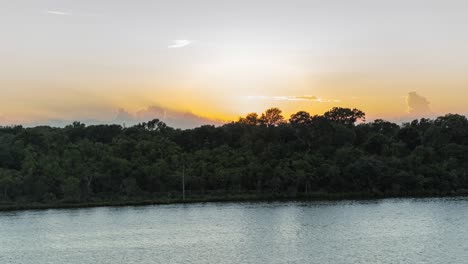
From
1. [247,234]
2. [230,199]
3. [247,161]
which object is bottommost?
[247,234]

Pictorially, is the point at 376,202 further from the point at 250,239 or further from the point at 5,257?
the point at 5,257

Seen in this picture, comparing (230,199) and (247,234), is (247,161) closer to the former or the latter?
(230,199)

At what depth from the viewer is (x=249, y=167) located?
104 m

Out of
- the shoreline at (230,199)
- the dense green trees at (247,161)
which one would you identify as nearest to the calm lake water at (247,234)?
the shoreline at (230,199)

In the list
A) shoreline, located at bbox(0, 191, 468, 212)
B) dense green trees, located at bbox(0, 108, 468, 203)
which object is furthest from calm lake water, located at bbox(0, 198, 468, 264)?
dense green trees, located at bbox(0, 108, 468, 203)

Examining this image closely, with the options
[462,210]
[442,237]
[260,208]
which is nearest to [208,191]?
[260,208]

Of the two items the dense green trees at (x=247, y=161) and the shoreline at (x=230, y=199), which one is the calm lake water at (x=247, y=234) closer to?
the shoreline at (x=230, y=199)

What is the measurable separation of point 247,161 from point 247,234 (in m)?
58.4

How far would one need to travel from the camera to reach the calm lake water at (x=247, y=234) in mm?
40125

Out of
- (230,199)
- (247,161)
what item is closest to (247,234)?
(230,199)

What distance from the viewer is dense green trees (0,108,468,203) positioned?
325 feet

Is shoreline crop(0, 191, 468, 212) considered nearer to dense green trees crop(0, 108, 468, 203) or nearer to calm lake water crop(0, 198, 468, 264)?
dense green trees crop(0, 108, 468, 203)

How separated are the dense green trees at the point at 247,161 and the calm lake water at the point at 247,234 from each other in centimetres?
1598

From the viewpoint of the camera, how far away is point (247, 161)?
111 meters
